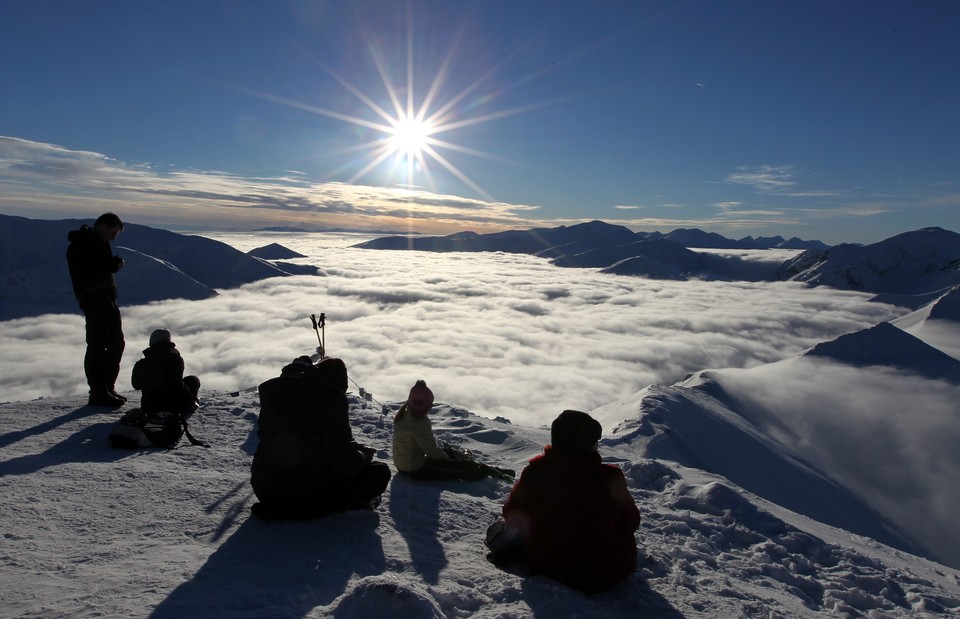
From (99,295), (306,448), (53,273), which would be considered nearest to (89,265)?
(99,295)

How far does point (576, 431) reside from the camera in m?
3.36

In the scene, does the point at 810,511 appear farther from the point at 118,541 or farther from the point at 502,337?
the point at 502,337

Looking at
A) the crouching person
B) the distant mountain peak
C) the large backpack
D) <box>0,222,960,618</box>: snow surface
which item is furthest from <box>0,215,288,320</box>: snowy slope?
the distant mountain peak

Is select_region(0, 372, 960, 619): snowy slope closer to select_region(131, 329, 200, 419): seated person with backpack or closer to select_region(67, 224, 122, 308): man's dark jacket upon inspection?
select_region(131, 329, 200, 419): seated person with backpack

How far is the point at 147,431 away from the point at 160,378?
2.44ft

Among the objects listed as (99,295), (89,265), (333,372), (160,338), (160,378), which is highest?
(89,265)

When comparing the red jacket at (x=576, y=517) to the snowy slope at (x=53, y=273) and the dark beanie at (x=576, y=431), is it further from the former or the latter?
the snowy slope at (x=53, y=273)

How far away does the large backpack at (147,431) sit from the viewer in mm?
6055

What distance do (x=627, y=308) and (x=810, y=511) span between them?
531ft

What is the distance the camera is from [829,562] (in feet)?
16.3

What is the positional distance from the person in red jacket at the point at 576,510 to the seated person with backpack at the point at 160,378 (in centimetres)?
521

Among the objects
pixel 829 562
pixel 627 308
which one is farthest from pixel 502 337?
pixel 829 562

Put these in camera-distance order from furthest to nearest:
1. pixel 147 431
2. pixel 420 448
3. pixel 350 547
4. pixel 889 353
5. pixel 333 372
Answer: pixel 889 353 → pixel 147 431 → pixel 420 448 → pixel 333 372 → pixel 350 547

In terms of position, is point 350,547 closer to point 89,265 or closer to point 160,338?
point 160,338
